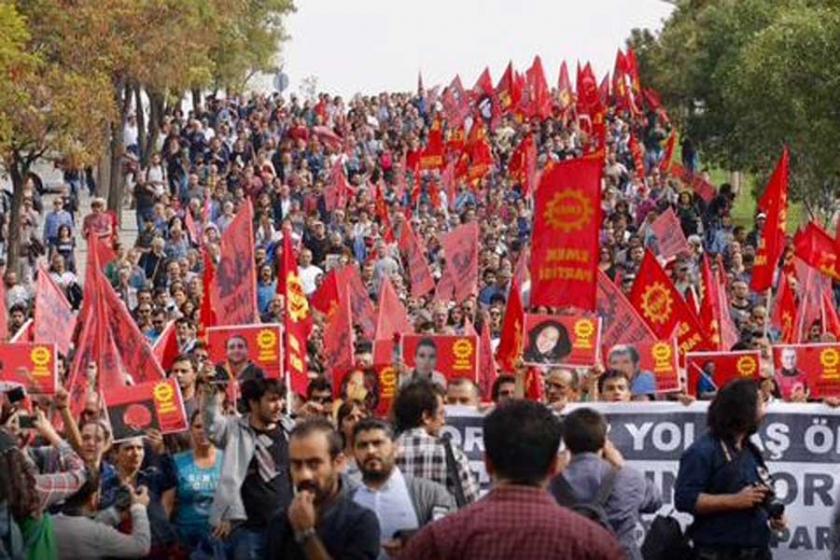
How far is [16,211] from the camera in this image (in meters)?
40.2

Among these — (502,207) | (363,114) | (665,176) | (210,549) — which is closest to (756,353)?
(210,549)

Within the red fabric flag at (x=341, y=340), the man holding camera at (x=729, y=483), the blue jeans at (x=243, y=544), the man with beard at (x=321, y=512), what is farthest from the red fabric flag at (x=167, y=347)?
the man with beard at (x=321, y=512)

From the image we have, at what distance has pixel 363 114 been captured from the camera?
208 feet

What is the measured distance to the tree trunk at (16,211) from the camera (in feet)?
125

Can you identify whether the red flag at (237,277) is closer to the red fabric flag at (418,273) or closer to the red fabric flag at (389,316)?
the red fabric flag at (389,316)

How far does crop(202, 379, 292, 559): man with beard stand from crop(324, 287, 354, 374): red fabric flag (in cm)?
720

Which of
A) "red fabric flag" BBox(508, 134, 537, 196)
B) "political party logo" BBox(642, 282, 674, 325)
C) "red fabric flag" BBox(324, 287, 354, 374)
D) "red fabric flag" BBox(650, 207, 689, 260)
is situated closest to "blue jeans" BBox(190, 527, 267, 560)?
"red fabric flag" BBox(324, 287, 354, 374)

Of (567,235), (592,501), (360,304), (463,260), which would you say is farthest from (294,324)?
(592,501)

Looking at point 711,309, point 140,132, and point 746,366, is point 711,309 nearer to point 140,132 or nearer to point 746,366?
point 746,366

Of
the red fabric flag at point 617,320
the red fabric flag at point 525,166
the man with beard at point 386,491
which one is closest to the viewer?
the man with beard at point 386,491

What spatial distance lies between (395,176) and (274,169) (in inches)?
93.8

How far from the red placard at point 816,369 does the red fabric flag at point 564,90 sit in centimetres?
4746

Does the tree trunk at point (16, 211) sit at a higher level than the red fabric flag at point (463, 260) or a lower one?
higher

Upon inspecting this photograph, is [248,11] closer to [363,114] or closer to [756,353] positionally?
[363,114]
